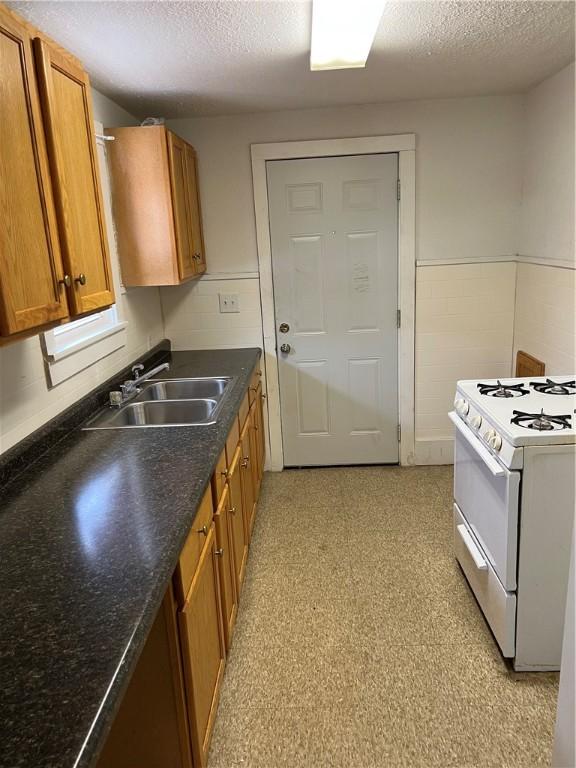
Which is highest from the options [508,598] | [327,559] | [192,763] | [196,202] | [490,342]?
[196,202]

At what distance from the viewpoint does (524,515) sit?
1.86 metres

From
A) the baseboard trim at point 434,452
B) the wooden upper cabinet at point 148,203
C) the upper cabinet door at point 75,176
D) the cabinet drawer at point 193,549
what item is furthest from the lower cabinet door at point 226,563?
the baseboard trim at point 434,452

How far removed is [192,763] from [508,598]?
1.16m

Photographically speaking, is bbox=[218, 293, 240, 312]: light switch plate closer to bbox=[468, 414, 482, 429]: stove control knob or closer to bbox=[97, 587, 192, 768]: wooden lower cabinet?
bbox=[468, 414, 482, 429]: stove control knob

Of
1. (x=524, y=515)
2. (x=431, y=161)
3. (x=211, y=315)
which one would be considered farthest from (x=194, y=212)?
(x=524, y=515)

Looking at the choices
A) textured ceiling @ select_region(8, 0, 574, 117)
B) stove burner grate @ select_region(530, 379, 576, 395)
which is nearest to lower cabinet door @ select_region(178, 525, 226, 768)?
stove burner grate @ select_region(530, 379, 576, 395)

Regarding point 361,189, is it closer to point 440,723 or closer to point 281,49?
point 281,49

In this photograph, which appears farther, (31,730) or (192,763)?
(192,763)

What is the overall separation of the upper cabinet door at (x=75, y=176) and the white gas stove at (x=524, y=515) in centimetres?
146

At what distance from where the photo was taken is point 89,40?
206cm

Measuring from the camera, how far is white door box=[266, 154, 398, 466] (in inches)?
136

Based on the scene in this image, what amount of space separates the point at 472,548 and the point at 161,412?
4.92 ft

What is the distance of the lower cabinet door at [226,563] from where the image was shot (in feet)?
6.37

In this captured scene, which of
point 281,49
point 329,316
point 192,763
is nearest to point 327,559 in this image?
point 192,763
